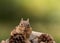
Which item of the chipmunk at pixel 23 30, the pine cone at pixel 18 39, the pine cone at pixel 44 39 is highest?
the chipmunk at pixel 23 30

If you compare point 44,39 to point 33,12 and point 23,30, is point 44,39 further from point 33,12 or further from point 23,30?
point 33,12

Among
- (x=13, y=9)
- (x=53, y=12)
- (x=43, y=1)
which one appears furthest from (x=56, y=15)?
(x=13, y=9)

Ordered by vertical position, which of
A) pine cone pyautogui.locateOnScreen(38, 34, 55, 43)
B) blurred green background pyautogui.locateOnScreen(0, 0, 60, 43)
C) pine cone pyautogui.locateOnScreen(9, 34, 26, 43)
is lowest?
pine cone pyautogui.locateOnScreen(9, 34, 26, 43)

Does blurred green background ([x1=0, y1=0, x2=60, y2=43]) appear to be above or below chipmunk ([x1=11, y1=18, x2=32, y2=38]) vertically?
above

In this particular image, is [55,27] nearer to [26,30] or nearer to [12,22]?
[12,22]

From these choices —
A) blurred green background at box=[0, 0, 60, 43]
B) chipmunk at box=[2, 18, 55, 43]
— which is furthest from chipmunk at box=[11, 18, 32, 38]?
blurred green background at box=[0, 0, 60, 43]

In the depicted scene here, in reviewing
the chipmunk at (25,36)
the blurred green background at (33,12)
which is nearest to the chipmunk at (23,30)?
the chipmunk at (25,36)

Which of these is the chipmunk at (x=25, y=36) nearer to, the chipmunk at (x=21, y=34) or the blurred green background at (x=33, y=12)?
the chipmunk at (x=21, y=34)

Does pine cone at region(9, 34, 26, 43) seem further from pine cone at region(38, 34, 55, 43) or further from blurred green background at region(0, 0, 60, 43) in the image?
blurred green background at region(0, 0, 60, 43)
